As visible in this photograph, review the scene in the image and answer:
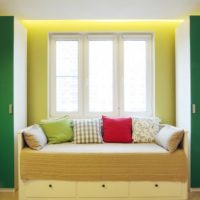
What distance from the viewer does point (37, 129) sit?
319cm

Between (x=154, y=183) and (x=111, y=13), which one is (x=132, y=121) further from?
(x=111, y=13)

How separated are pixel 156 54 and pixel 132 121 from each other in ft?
3.63

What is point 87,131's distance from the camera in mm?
3453

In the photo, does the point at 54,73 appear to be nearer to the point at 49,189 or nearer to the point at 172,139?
the point at 49,189

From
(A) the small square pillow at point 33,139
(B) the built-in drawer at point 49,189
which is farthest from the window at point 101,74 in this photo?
(B) the built-in drawer at point 49,189

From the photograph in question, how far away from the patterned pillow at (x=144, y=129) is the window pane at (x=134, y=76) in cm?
36

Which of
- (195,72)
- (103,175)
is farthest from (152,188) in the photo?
(195,72)

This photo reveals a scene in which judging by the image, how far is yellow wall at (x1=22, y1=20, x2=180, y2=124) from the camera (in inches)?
150

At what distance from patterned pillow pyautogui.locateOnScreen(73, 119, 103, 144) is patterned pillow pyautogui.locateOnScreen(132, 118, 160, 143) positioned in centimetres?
50

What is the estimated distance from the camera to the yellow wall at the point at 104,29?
3811 mm

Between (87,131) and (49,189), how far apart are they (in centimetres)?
93

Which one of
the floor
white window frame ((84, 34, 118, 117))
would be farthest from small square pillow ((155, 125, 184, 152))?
white window frame ((84, 34, 118, 117))

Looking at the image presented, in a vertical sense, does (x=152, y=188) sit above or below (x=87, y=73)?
below

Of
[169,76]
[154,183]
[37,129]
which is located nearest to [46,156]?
[37,129]
